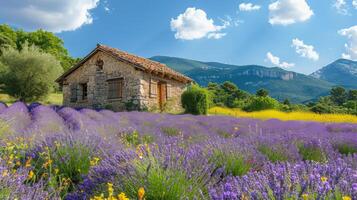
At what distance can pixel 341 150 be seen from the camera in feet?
15.3

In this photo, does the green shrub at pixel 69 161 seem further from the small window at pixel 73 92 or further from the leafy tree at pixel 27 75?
the leafy tree at pixel 27 75

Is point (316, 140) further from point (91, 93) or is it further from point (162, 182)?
point (91, 93)

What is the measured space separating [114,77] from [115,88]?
0.54 m

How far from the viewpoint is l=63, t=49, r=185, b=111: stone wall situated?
17141 mm

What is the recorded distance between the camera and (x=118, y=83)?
59.0 ft

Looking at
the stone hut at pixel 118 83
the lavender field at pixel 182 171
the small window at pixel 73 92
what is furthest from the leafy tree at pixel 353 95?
the lavender field at pixel 182 171

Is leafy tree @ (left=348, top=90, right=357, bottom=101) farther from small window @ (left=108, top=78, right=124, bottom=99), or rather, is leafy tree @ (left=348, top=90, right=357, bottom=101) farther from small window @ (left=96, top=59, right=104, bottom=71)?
small window @ (left=96, top=59, right=104, bottom=71)

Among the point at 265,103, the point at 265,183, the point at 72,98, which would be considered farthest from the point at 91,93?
the point at 265,183

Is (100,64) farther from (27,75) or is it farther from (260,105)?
(260,105)

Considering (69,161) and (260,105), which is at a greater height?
(260,105)

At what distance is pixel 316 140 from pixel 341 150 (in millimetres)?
667

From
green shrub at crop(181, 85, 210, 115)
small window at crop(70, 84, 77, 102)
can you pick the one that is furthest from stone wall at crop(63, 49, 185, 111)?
green shrub at crop(181, 85, 210, 115)

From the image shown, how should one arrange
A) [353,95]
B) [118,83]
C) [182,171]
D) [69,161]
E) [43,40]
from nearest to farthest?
[182,171], [69,161], [118,83], [43,40], [353,95]

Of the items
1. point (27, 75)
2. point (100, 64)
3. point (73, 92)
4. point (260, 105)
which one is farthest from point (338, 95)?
point (27, 75)
